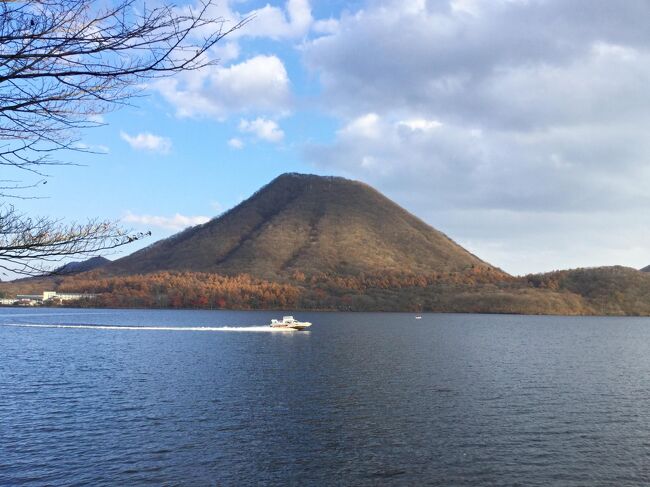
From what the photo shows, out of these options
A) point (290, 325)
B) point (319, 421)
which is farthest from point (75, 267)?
point (290, 325)

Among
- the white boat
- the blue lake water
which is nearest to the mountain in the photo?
the blue lake water

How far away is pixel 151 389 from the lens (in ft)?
190

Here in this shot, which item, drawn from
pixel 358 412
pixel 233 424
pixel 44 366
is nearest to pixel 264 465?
pixel 233 424

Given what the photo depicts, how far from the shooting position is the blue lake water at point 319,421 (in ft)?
104

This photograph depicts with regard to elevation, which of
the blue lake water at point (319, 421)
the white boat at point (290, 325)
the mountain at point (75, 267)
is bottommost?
the blue lake water at point (319, 421)

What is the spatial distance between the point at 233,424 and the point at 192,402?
9.77m

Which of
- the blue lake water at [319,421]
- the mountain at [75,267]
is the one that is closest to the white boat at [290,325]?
the blue lake water at [319,421]

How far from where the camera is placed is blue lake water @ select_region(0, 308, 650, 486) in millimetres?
31781

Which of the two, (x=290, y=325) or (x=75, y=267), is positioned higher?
(x=75, y=267)

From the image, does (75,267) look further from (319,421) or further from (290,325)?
(290,325)

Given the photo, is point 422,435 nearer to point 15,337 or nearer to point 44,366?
point 44,366

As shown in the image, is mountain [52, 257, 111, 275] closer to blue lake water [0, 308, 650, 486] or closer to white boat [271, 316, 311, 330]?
blue lake water [0, 308, 650, 486]

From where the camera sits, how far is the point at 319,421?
43719 millimetres

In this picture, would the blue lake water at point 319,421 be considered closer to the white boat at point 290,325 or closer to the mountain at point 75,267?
the mountain at point 75,267
